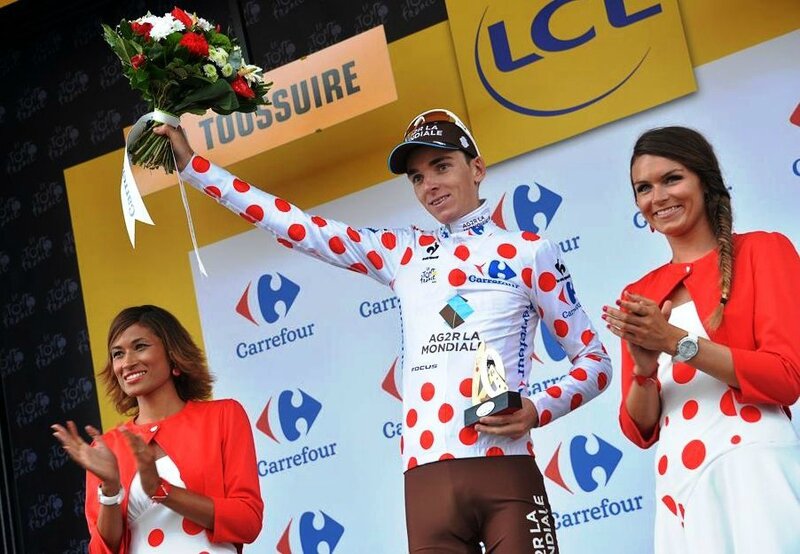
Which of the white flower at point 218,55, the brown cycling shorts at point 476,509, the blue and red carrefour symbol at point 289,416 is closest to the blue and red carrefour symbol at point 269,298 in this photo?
the blue and red carrefour symbol at point 289,416

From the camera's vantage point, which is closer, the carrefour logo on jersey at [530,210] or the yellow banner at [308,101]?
the carrefour logo on jersey at [530,210]

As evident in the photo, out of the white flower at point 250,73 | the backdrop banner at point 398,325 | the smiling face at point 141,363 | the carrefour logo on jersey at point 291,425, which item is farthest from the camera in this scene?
the carrefour logo on jersey at point 291,425

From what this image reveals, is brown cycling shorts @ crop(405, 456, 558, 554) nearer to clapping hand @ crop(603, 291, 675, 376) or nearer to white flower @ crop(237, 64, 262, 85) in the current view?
clapping hand @ crop(603, 291, 675, 376)

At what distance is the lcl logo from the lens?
4.18 m

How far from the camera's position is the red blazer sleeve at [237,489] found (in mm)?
3203

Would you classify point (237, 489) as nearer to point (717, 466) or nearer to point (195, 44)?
point (195, 44)

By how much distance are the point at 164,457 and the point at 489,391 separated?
1030 millimetres

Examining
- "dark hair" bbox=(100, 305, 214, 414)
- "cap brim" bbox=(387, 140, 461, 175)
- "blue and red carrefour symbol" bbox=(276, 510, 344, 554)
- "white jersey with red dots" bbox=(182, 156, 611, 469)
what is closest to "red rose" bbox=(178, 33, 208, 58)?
"white jersey with red dots" bbox=(182, 156, 611, 469)

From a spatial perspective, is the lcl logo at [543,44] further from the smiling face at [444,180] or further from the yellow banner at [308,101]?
the smiling face at [444,180]

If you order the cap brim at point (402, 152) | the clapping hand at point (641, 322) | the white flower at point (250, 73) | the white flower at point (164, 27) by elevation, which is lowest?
the clapping hand at point (641, 322)

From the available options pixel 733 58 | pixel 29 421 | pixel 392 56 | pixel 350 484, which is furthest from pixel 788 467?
pixel 29 421

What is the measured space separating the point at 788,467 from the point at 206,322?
9.58 feet

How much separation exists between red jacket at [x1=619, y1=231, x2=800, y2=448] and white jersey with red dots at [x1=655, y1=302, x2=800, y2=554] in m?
0.06

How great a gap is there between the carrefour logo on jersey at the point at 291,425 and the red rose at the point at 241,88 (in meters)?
1.68
